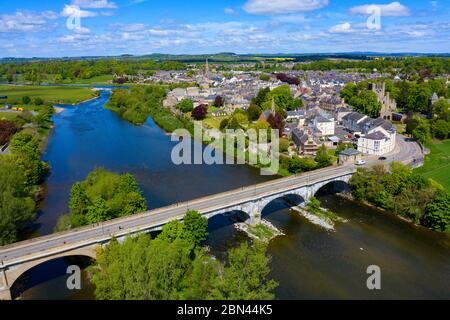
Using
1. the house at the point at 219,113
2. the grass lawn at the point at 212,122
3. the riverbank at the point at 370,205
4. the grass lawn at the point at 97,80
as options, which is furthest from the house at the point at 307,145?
the grass lawn at the point at 97,80

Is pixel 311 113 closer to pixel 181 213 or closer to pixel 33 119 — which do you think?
pixel 181 213

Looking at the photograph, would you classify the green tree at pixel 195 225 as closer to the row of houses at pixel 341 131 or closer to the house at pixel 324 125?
the row of houses at pixel 341 131

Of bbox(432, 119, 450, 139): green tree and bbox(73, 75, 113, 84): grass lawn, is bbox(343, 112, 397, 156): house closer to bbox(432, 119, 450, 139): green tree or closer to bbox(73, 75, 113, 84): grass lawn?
bbox(432, 119, 450, 139): green tree

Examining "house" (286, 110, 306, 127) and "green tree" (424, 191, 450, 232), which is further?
"house" (286, 110, 306, 127)


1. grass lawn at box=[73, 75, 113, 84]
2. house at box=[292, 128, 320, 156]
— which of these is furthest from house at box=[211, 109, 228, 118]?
grass lawn at box=[73, 75, 113, 84]

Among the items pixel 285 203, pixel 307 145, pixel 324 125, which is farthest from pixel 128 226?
pixel 324 125

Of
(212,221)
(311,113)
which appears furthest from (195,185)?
(311,113)

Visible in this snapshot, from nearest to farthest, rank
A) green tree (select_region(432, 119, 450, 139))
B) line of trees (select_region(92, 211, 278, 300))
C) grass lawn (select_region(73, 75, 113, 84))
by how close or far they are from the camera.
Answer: line of trees (select_region(92, 211, 278, 300)), green tree (select_region(432, 119, 450, 139)), grass lawn (select_region(73, 75, 113, 84))
